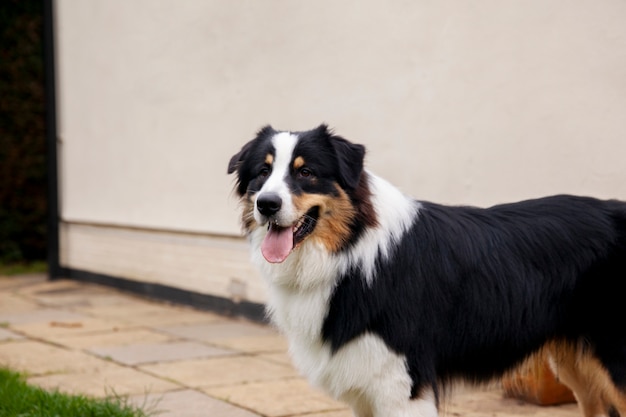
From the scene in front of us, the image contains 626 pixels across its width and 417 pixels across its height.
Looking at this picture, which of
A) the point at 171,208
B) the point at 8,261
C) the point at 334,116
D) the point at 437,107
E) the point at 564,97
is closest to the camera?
the point at 564,97

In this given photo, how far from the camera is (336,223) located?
355cm

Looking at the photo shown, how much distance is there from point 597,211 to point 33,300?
23.0 ft

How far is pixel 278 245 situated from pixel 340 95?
352 centimetres

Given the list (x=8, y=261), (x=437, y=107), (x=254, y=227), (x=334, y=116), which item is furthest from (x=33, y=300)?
(x=254, y=227)

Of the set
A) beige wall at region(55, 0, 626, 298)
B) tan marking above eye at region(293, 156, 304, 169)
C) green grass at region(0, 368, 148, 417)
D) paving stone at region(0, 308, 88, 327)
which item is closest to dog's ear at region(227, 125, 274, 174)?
tan marking above eye at region(293, 156, 304, 169)

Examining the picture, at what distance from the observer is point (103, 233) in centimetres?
1021

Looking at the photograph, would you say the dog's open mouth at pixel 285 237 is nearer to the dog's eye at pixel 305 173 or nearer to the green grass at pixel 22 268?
the dog's eye at pixel 305 173

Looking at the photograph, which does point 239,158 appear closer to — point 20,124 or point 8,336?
point 8,336

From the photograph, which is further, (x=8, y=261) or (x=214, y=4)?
(x=8, y=261)

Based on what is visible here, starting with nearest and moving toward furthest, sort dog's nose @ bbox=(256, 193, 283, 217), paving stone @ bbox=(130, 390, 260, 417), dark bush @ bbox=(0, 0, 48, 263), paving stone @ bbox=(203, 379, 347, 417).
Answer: dog's nose @ bbox=(256, 193, 283, 217) → paving stone @ bbox=(130, 390, 260, 417) → paving stone @ bbox=(203, 379, 347, 417) → dark bush @ bbox=(0, 0, 48, 263)

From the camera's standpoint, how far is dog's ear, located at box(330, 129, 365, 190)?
354cm

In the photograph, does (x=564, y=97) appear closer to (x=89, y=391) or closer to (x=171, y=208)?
(x=89, y=391)

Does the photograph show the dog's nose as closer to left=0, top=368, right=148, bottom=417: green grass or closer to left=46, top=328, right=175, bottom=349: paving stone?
left=0, top=368, right=148, bottom=417: green grass

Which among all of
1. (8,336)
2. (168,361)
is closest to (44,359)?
(168,361)
